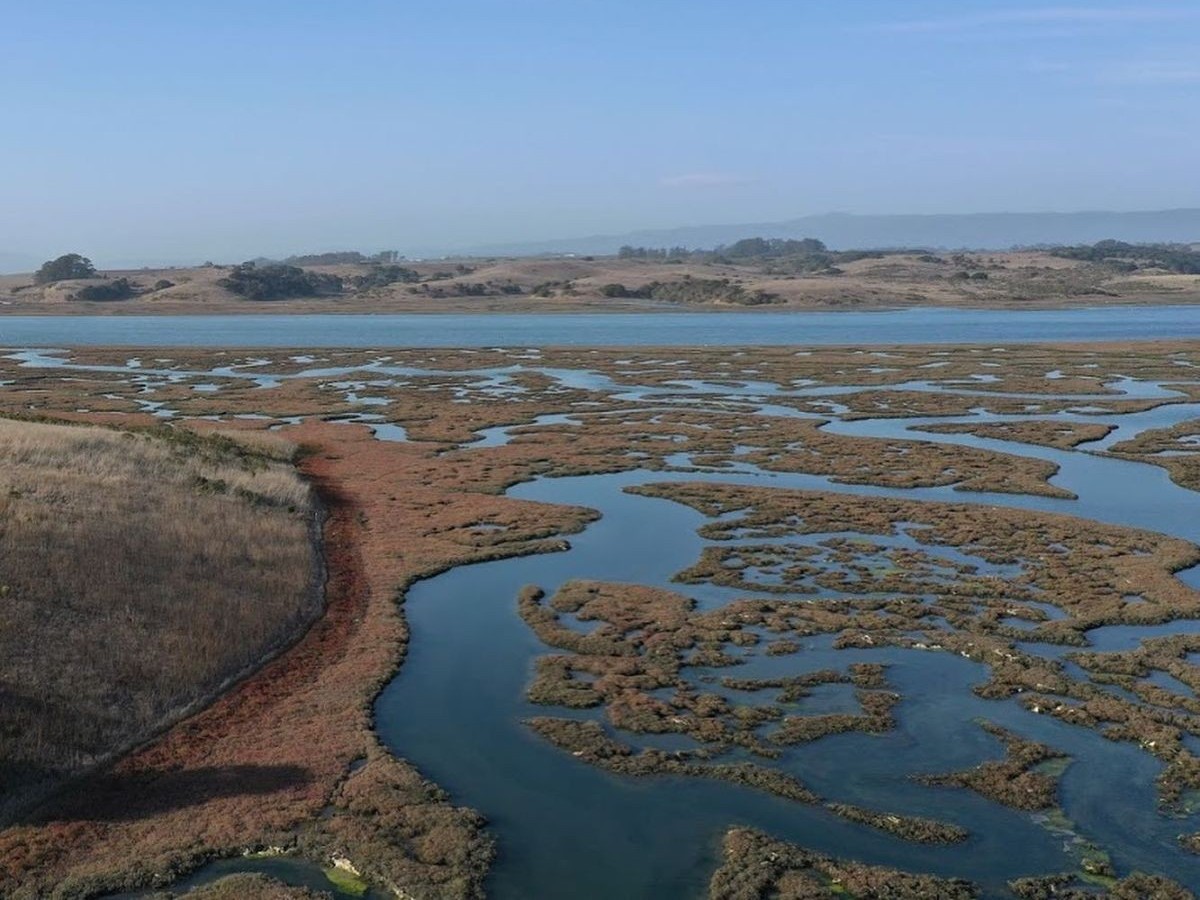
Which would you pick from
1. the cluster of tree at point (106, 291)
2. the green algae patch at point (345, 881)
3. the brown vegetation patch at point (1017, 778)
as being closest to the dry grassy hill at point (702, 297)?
the cluster of tree at point (106, 291)

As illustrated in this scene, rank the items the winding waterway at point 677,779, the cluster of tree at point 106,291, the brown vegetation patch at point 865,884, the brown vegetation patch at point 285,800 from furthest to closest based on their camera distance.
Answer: the cluster of tree at point 106,291 → the winding waterway at point 677,779 → the brown vegetation patch at point 285,800 → the brown vegetation patch at point 865,884

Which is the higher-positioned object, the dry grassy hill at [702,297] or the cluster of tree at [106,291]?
the cluster of tree at [106,291]

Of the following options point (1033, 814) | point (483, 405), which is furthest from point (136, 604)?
point (483, 405)

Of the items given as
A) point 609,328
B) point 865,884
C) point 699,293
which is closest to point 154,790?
point 865,884

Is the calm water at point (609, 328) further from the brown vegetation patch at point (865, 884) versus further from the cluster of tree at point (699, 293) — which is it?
the brown vegetation patch at point (865, 884)

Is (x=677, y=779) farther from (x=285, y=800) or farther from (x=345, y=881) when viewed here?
(x=285, y=800)

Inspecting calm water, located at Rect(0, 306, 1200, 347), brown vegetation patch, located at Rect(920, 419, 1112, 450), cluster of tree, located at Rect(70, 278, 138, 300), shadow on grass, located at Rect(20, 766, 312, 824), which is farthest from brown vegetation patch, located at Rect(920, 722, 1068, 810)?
cluster of tree, located at Rect(70, 278, 138, 300)
